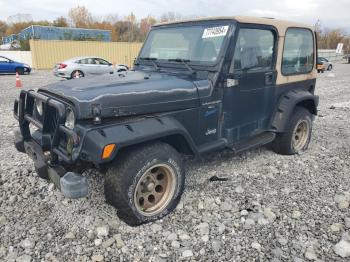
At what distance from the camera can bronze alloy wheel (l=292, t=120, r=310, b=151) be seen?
516cm

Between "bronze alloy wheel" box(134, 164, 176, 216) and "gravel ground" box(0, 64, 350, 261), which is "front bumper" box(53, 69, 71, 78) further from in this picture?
"bronze alloy wheel" box(134, 164, 176, 216)

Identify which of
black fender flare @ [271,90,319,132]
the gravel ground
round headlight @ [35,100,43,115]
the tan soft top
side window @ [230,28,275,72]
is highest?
the tan soft top

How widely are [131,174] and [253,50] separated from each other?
2.30 metres

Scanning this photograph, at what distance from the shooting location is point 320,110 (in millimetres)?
8688

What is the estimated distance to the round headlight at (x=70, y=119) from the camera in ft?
9.47

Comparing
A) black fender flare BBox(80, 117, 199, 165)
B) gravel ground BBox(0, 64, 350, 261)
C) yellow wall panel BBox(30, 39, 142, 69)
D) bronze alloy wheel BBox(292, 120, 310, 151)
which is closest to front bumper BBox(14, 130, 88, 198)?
black fender flare BBox(80, 117, 199, 165)

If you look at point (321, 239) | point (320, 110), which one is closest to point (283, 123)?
point (321, 239)

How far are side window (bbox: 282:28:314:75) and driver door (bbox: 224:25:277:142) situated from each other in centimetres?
34

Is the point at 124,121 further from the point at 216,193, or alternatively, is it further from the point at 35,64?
the point at 35,64

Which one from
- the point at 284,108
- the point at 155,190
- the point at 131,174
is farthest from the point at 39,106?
the point at 284,108

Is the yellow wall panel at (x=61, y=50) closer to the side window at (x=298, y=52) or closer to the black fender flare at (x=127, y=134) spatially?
the side window at (x=298, y=52)

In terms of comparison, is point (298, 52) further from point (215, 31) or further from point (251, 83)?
point (215, 31)

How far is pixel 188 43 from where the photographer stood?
401cm

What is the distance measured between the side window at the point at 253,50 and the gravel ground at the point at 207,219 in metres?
1.45
